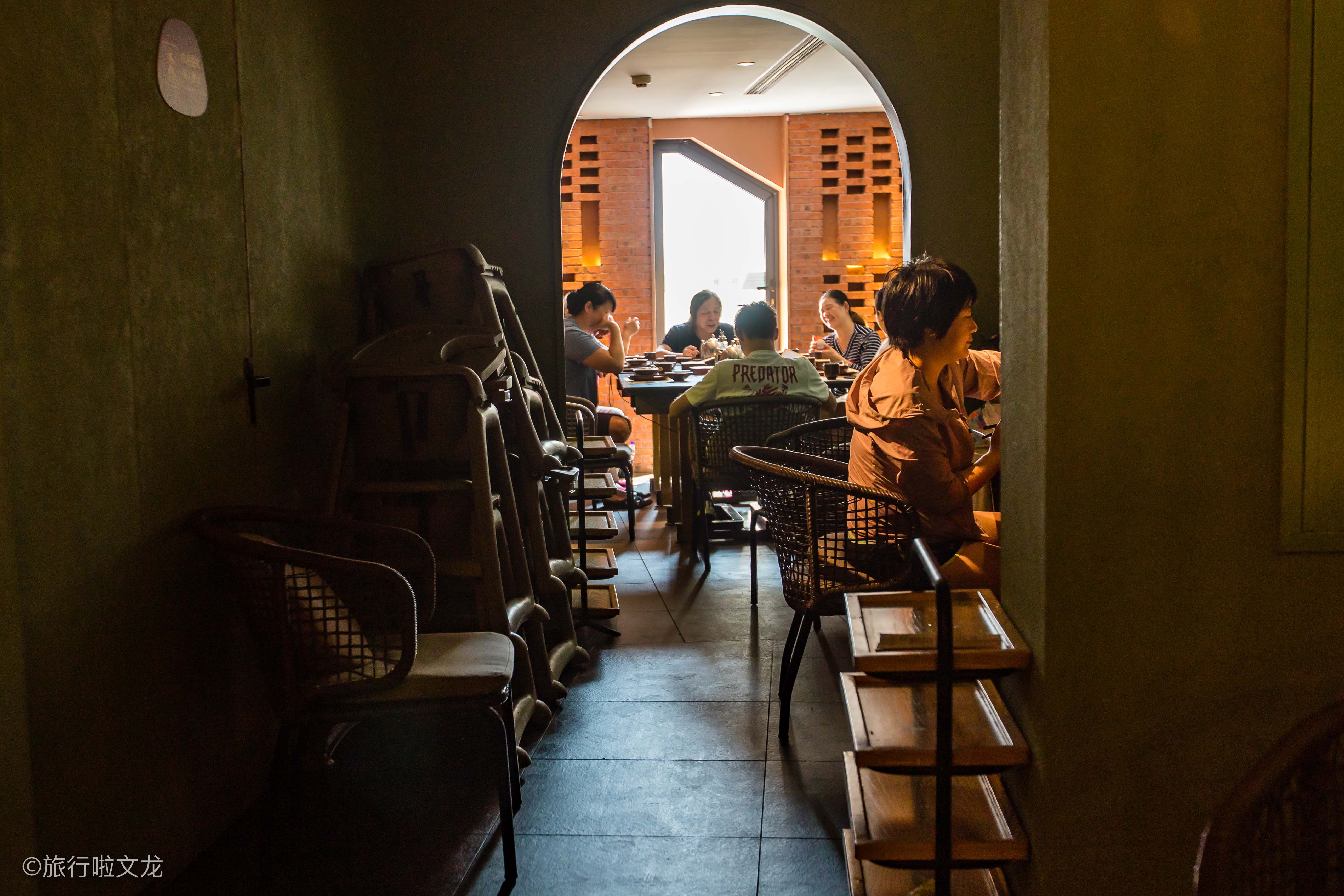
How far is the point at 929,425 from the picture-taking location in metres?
2.61

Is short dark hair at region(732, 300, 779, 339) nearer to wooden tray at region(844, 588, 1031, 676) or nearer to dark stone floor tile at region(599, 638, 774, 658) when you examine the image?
dark stone floor tile at region(599, 638, 774, 658)

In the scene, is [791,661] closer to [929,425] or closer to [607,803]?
[607,803]

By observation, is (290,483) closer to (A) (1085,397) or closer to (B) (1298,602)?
(A) (1085,397)

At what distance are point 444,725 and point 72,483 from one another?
4.93ft

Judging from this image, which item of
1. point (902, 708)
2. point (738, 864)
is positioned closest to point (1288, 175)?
point (902, 708)

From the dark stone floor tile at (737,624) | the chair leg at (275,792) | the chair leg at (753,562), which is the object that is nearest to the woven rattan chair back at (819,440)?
the chair leg at (753,562)

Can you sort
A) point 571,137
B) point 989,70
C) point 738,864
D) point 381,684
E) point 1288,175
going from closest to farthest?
point 1288,175 < point 381,684 < point 738,864 < point 989,70 < point 571,137

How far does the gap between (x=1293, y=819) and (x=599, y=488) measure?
13.3 feet

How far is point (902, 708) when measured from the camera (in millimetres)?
1913

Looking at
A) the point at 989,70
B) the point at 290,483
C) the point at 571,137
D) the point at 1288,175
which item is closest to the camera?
the point at 1288,175

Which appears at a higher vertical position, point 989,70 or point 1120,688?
point 989,70

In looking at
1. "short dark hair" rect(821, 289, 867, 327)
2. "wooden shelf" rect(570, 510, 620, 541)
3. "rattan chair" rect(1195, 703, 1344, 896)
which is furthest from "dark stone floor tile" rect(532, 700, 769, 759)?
"short dark hair" rect(821, 289, 867, 327)

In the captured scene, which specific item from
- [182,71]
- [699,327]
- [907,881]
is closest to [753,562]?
[907,881]

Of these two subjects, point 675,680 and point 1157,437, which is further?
point 675,680
